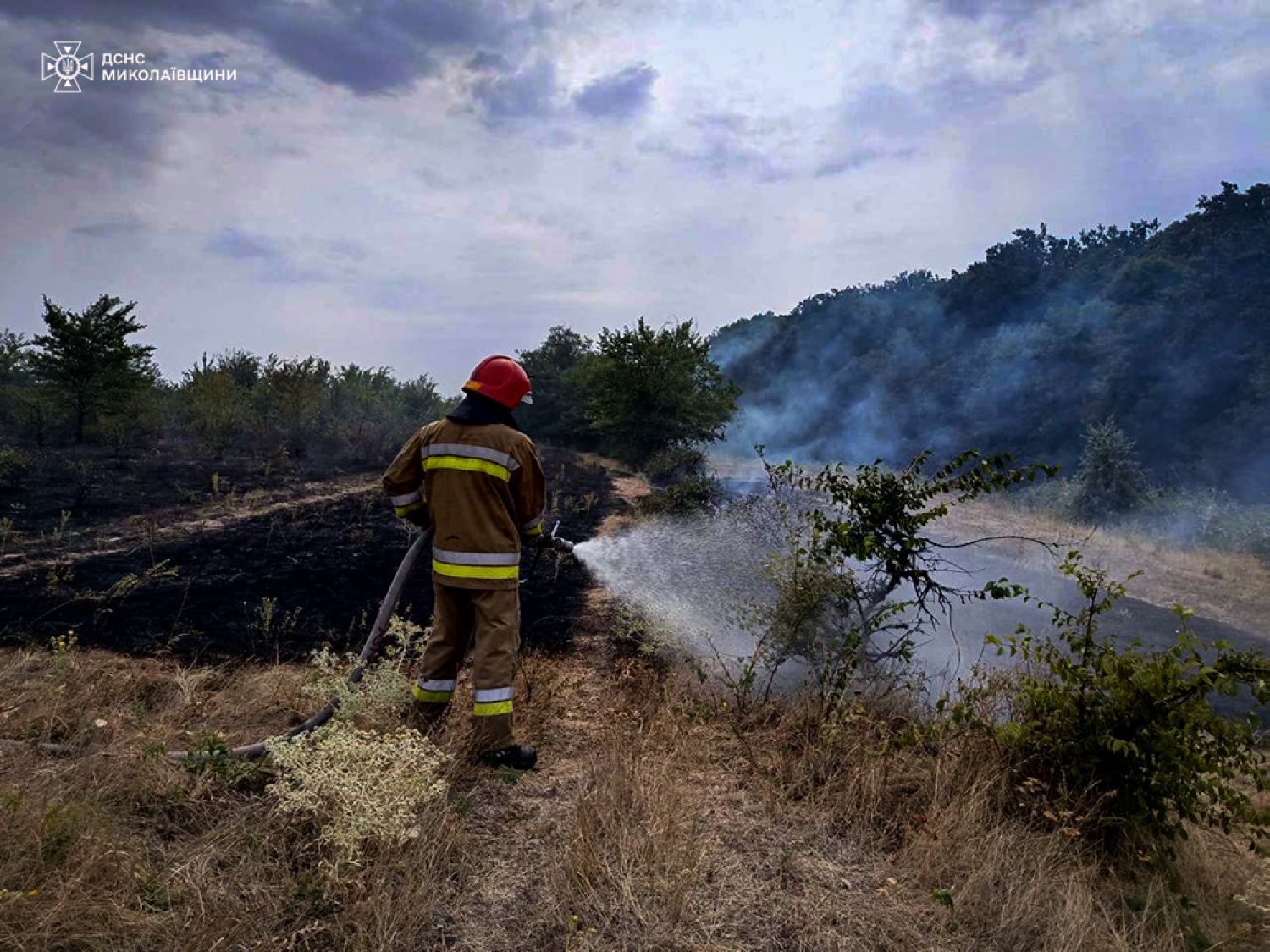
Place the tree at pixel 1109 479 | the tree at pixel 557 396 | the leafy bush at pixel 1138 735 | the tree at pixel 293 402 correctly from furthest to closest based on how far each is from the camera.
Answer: the tree at pixel 557 396
the tree at pixel 293 402
the tree at pixel 1109 479
the leafy bush at pixel 1138 735

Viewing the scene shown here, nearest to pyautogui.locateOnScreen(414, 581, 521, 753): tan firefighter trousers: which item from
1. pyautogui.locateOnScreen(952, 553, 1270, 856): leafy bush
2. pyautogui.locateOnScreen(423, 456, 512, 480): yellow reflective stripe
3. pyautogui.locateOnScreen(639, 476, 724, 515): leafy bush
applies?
pyautogui.locateOnScreen(423, 456, 512, 480): yellow reflective stripe

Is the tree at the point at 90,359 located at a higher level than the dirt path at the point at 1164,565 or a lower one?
higher

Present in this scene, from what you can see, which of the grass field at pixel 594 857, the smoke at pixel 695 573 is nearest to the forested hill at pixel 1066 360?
the smoke at pixel 695 573

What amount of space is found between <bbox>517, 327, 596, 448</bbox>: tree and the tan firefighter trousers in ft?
67.6

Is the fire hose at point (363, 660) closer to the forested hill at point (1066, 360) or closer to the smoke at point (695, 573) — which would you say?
the smoke at point (695, 573)

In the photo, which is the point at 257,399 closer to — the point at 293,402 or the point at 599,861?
the point at 293,402

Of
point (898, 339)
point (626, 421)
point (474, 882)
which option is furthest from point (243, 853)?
point (898, 339)

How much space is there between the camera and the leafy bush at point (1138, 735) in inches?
102

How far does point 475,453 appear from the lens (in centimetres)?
333

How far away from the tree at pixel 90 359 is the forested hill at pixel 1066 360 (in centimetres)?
2311

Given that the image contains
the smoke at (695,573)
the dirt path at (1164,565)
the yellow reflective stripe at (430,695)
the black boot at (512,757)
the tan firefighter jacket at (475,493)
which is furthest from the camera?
the dirt path at (1164,565)

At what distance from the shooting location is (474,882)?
235 centimetres

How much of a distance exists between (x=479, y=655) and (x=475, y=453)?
985 millimetres

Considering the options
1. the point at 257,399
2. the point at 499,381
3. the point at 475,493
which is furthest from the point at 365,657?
the point at 257,399
